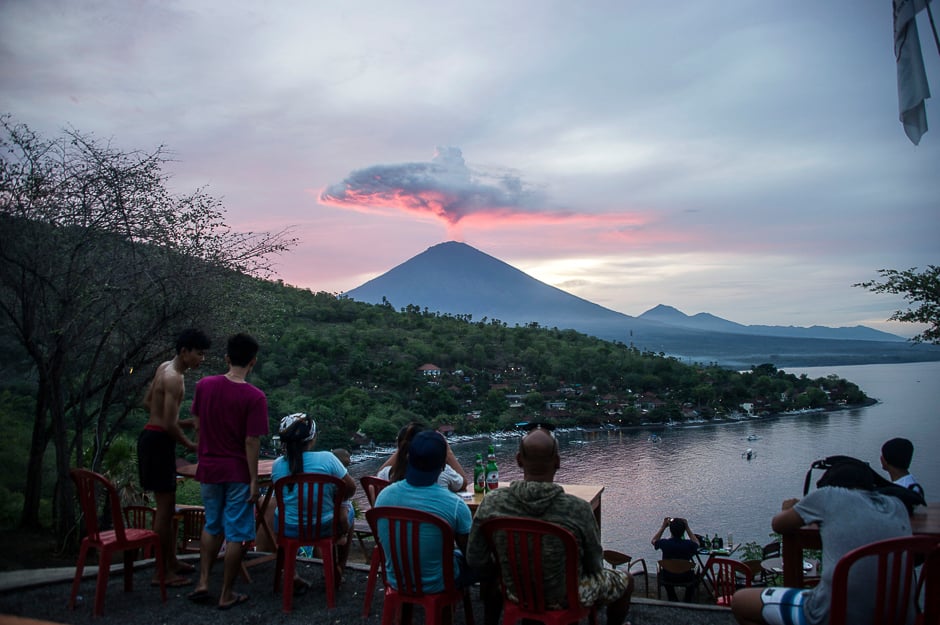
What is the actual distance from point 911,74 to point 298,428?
390 centimetres

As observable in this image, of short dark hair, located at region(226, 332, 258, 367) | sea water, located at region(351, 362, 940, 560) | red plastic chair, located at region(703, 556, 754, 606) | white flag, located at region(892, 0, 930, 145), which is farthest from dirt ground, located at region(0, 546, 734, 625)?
sea water, located at region(351, 362, 940, 560)

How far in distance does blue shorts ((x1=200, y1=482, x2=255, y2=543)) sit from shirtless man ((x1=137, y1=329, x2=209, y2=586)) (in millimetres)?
269

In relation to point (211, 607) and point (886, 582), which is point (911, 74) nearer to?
point (886, 582)

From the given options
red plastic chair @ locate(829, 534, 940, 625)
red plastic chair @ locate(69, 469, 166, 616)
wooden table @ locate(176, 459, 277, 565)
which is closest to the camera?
red plastic chair @ locate(829, 534, 940, 625)

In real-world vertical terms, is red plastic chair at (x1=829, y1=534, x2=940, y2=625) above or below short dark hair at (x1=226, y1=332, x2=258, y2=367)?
below

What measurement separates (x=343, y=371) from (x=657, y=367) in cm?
3635

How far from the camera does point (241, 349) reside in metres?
3.23

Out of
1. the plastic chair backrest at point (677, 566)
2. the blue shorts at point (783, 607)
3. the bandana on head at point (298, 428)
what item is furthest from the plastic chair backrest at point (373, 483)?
the plastic chair backrest at point (677, 566)

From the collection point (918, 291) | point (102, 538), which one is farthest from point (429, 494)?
point (918, 291)

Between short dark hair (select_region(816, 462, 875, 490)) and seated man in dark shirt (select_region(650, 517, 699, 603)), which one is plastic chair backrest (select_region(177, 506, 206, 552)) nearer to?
seated man in dark shirt (select_region(650, 517, 699, 603))

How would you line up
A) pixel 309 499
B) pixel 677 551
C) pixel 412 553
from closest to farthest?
pixel 412 553, pixel 309 499, pixel 677 551

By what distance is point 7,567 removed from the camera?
14.8 ft

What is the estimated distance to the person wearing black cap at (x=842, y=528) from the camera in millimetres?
2078

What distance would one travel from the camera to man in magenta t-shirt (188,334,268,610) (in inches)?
128
